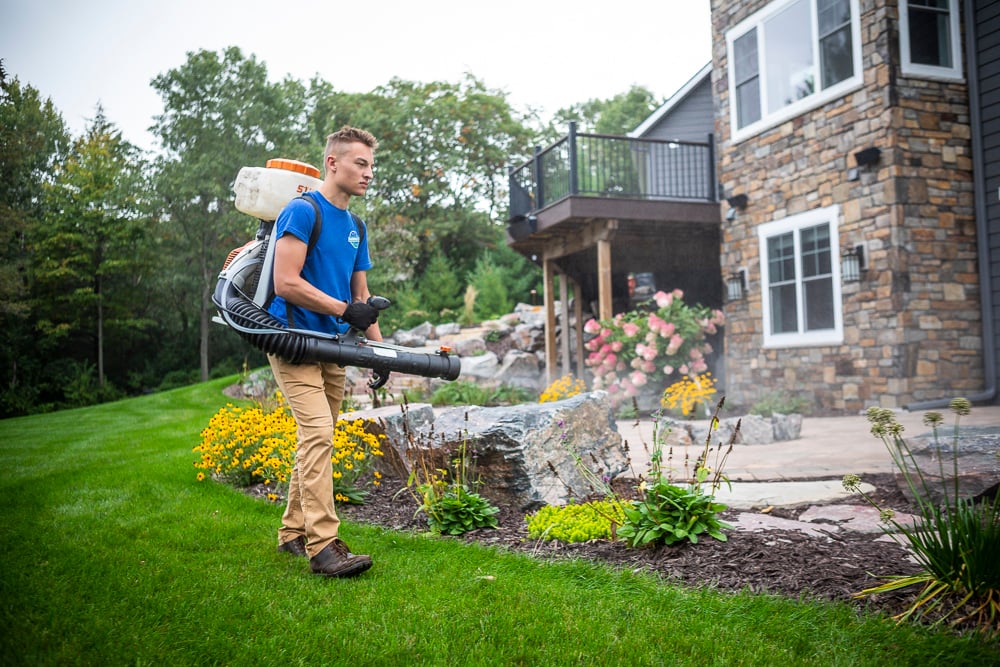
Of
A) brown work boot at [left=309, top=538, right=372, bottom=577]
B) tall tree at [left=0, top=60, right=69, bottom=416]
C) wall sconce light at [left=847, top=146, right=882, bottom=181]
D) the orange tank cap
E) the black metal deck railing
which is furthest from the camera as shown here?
the black metal deck railing

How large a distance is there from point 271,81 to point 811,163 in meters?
14.6

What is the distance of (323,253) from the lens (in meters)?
2.82

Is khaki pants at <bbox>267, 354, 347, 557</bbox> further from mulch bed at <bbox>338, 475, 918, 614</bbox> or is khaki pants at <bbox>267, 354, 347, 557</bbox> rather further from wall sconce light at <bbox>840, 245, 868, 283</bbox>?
wall sconce light at <bbox>840, 245, 868, 283</bbox>

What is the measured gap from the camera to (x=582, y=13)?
1011 centimetres

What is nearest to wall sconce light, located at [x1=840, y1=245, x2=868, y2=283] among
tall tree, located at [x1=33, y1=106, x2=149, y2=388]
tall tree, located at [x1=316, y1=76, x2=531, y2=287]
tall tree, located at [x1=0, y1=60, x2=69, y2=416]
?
tall tree, located at [x1=0, y1=60, x2=69, y2=416]

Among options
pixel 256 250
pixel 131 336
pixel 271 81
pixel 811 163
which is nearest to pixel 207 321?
pixel 131 336

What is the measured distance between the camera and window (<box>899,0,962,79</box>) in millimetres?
7523

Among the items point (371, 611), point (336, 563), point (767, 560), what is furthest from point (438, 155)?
point (371, 611)

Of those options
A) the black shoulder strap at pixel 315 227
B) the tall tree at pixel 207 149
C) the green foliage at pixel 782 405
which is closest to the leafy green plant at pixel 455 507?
the black shoulder strap at pixel 315 227

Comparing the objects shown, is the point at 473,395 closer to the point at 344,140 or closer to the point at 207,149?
the point at 344,140

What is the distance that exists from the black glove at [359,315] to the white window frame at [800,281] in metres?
6.80

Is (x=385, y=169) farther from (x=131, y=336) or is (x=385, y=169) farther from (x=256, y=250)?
(x=256, y=250)

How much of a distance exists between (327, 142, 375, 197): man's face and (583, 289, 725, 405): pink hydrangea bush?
271 inches

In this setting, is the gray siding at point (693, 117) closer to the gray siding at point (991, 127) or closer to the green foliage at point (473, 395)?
the gray siding at point (991, 127)
